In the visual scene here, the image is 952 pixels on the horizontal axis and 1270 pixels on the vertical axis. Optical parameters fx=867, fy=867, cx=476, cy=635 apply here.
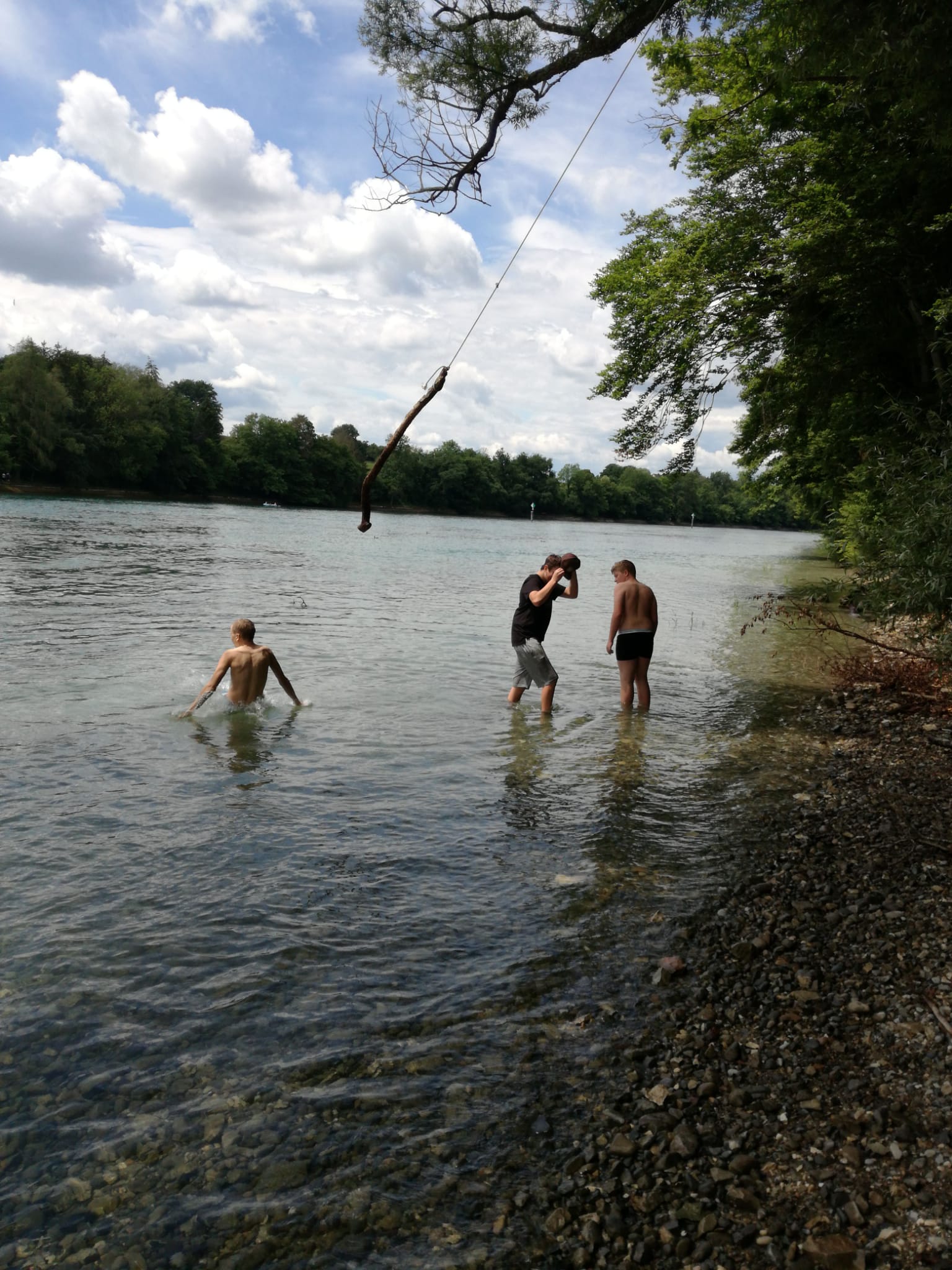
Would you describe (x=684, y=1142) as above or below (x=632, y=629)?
below

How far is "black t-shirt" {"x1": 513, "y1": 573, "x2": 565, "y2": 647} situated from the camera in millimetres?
11234

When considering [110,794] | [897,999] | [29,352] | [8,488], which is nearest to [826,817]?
[897,999]

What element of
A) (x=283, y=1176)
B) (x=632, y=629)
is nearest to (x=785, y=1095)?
(x=283, y=1176)

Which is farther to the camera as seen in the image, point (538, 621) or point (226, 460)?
point (226, 460)

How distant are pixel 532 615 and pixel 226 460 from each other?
4451 inches

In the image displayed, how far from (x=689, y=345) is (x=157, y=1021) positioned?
14.7 m

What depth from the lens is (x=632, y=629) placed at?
37.9 feet

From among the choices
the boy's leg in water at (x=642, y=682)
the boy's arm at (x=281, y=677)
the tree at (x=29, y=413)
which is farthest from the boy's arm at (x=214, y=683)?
the tree at (x=29, y=413)

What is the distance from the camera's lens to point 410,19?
8219 millimetres

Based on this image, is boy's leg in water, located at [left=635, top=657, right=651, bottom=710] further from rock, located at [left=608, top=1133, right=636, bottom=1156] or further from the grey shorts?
rock, located at [left=608, top=1133, right=636, bottom=1156]

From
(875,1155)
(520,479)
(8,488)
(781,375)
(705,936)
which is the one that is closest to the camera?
(875,1155)

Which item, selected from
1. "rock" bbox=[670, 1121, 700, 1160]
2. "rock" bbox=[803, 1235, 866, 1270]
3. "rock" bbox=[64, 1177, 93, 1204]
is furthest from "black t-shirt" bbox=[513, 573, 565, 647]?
"rock" bbox=[803, 1235, 866, 1270]

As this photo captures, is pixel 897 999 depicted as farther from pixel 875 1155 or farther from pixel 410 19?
pixel 410 19

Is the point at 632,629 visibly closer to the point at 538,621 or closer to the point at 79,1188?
the point at 538,621
